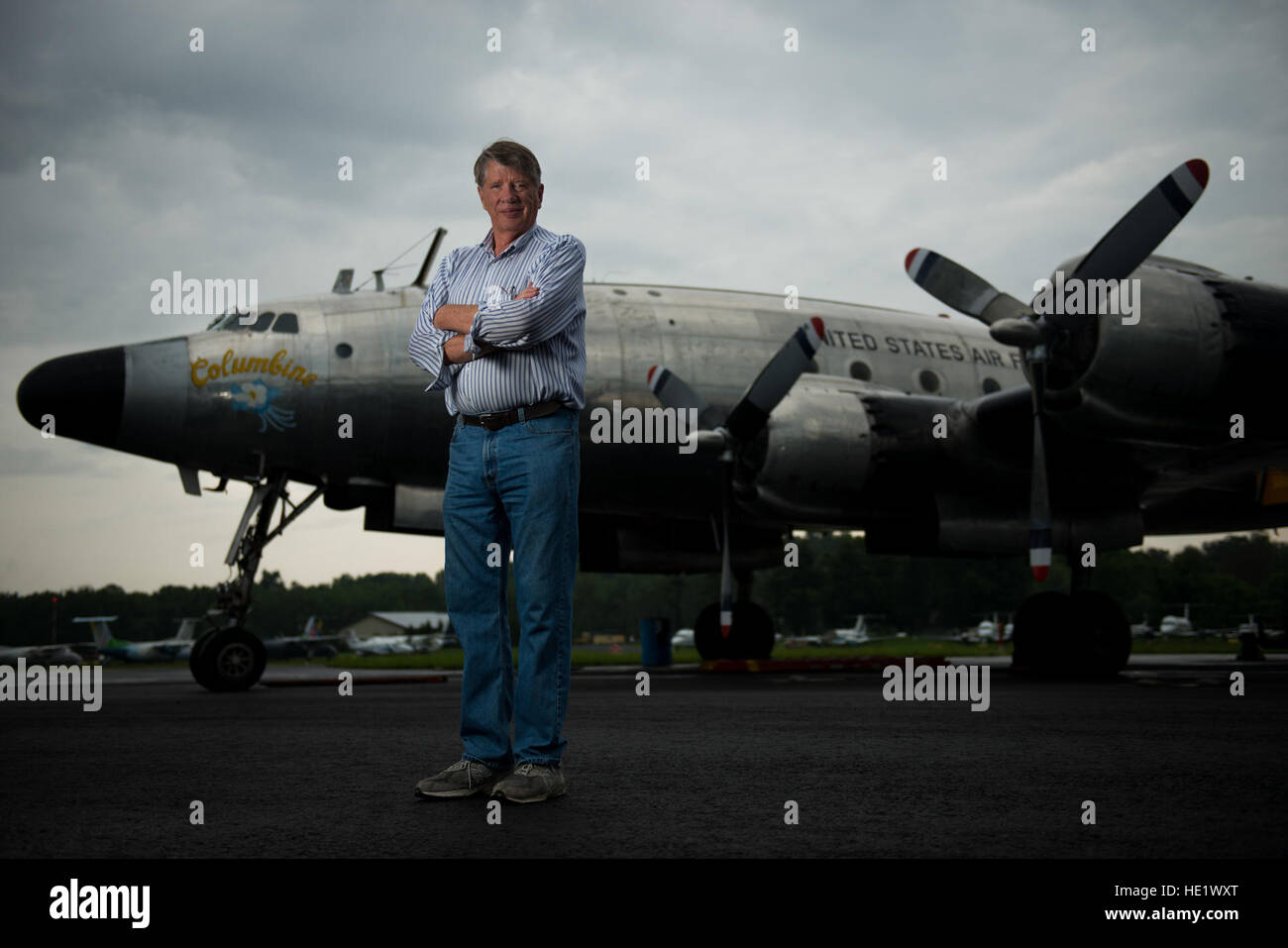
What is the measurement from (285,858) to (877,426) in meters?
11.5

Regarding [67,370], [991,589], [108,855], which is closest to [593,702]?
[108,855]

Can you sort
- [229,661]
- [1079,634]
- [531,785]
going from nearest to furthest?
[531,785] < [229,661] < [1079,634]

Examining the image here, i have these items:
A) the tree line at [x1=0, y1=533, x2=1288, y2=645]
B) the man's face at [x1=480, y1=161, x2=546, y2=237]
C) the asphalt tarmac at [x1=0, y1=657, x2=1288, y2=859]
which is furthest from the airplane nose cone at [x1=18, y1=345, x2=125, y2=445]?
the tree line at [x1=0, y1=533, x2=1288, y2=645]

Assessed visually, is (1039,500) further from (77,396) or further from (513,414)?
(77,396)

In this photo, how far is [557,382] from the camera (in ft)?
12.9

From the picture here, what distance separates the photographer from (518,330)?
3.82 metres

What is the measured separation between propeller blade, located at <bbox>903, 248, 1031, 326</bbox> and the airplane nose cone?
30.5 ft

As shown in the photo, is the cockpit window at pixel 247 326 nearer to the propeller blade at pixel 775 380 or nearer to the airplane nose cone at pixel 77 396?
the airplane nose cone at pixel 77 396

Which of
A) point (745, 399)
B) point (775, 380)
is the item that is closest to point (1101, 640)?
point (775, 380)

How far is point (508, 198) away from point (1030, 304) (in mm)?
7713

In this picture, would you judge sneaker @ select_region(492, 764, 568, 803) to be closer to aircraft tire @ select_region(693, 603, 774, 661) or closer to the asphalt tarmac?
the asphalt tarmac

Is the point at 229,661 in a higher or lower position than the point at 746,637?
higher

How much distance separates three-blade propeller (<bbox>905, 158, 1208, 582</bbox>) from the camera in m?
9.54
